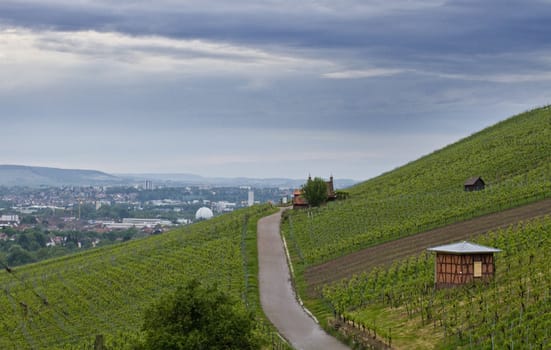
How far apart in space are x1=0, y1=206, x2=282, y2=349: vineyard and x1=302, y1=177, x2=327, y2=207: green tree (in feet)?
36.6

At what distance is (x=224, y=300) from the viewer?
36.2m

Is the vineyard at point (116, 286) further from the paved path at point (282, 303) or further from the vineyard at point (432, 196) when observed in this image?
the vineyard at point (432, 196)

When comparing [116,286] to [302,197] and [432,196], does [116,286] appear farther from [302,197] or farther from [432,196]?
[302,197]

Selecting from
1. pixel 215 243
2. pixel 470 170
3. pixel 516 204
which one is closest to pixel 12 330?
pixel 215 243

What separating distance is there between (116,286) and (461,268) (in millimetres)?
26620

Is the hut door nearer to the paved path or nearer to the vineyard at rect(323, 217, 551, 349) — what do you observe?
the vineyard at rect(323, 217, 551, 349)

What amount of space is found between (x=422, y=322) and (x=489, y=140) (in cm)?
8295

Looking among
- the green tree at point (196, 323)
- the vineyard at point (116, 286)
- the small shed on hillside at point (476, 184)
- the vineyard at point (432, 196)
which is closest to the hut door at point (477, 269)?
the vineyard at point (116, 286)

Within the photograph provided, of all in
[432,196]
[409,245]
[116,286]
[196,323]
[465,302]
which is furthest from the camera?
[432,196]

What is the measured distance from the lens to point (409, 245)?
64125 millimetres

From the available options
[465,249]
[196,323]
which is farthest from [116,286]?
[196,323]

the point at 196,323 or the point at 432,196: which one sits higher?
the point at 432,196

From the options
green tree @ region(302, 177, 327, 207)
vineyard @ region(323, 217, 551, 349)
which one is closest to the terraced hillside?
vineyard @ region(323, 217, 551, 349)

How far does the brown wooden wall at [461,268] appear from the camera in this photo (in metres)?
47.7
